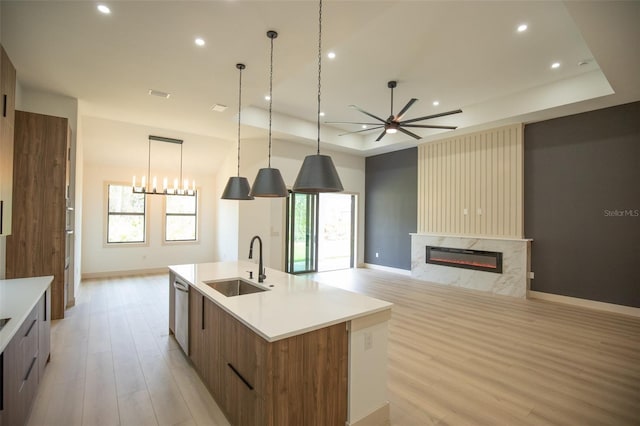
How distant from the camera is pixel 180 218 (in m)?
8.02

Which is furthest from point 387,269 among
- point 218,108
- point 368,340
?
point 368,340

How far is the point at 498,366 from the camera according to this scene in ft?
9.78

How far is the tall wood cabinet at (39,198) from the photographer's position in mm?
3738

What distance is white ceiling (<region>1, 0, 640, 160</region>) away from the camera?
8.79 feet

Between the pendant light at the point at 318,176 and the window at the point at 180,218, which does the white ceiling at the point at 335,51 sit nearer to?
the pendant light at the point at 318,176

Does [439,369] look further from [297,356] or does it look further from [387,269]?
[387,269]

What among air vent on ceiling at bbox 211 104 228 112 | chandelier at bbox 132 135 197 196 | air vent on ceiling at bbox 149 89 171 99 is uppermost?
air vent on ceiling at bbox 211 104 228 112

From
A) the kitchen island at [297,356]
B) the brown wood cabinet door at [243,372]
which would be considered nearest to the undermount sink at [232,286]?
the kitchen island at [297,356]

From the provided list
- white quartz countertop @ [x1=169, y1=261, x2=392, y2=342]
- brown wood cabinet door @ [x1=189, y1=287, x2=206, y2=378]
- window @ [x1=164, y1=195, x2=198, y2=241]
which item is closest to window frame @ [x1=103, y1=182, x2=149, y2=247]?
window @ [x1=164, y1=195, x2=198, y2=241]

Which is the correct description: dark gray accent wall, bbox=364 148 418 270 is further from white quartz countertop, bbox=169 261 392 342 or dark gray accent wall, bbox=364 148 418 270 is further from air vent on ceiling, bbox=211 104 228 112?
white quartz countertop, bbox=169 261 392 342

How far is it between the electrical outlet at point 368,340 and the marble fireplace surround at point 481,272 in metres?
4.93

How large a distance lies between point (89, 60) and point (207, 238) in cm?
551

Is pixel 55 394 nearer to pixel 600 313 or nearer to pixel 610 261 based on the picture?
pixel 600 313

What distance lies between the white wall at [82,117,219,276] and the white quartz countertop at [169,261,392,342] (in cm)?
462
